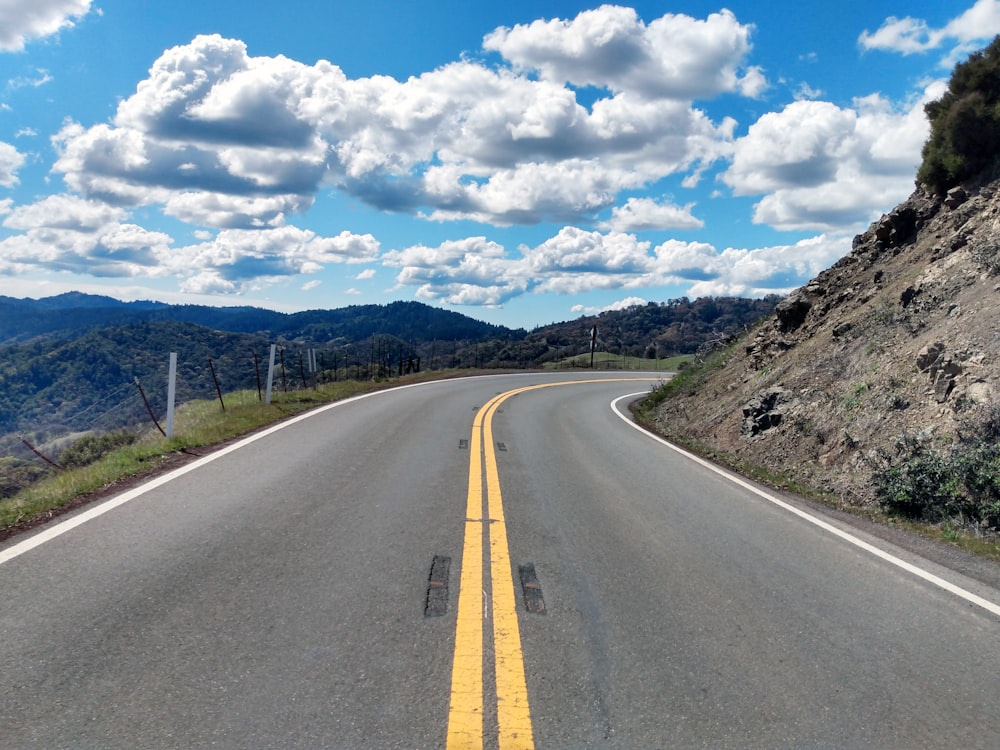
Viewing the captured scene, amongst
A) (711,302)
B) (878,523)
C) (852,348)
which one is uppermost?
(711,302)

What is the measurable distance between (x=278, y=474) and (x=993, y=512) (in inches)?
330

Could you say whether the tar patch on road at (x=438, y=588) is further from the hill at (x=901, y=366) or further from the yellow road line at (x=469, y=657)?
the hill at (x=901, y=366)

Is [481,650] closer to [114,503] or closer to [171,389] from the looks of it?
[114,503]

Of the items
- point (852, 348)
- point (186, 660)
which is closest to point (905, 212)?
point (852, 348)

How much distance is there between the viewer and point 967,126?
17.5 meters

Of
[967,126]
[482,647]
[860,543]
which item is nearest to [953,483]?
[860,543]

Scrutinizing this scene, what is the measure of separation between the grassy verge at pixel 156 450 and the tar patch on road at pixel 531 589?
4.68m

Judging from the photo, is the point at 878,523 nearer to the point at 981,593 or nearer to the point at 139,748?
the point at 981,593

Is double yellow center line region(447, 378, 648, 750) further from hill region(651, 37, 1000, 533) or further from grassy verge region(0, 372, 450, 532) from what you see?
hill region(651, 37, 1000, 533)

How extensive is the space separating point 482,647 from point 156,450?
833 cm

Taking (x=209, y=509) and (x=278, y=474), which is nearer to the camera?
(x=209, y=509)

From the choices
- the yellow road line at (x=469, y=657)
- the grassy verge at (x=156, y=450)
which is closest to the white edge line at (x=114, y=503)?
the grassy verge at (x=156, y=450)

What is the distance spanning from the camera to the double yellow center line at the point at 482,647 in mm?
3324

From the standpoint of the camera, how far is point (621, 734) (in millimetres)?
3354
